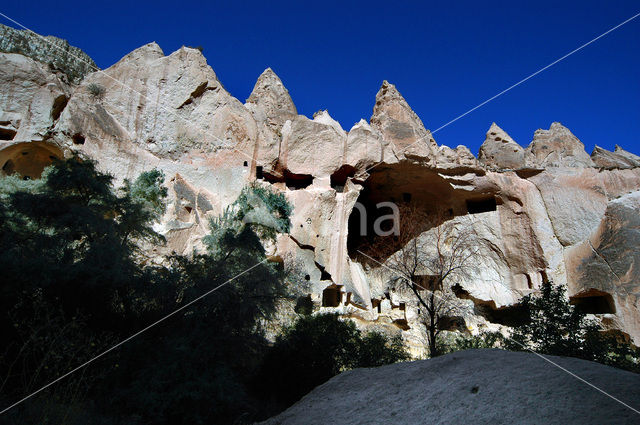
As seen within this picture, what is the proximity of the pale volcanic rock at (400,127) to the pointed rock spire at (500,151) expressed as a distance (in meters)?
4.16

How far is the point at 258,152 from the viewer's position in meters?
15.6

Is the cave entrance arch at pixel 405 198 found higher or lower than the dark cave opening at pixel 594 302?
higher

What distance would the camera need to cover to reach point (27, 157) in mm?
13727

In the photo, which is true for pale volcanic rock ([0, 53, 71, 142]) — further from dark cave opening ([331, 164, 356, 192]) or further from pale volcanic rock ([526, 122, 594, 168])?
pale volcanic rock ([526, 122, 594, 168])

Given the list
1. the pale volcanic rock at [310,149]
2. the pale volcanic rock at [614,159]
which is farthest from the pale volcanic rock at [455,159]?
the pale volcanic rock at [614,159]

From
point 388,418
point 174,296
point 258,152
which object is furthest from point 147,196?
point 388,418

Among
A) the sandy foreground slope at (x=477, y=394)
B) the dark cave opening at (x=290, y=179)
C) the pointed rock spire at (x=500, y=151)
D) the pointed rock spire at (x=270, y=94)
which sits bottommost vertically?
the sandy foreground slope at (x=477, y=394)

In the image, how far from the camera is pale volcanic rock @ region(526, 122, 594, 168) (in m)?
21.3

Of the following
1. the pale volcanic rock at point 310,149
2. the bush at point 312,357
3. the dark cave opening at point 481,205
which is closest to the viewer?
the bush at point 312,357

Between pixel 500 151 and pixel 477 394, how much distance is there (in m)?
20.5

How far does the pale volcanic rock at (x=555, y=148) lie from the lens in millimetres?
21344

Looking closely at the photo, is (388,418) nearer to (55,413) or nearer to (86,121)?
(55,413)

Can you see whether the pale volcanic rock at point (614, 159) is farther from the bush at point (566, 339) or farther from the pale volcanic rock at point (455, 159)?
the bush at point (566, 339)

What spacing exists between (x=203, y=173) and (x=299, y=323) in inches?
309
